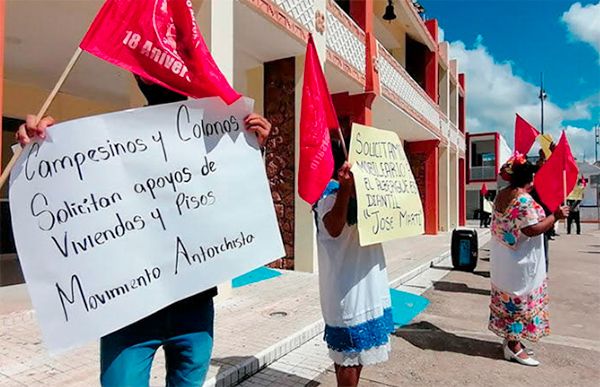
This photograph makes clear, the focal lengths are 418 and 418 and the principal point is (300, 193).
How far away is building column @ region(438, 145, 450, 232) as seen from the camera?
56.3 feet

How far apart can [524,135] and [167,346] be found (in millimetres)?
4499

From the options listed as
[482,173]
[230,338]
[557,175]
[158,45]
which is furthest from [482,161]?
[158,45]

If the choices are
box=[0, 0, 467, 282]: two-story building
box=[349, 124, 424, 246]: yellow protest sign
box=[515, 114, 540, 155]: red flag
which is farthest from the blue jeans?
box=[515, 114, 540, 155]: red flag

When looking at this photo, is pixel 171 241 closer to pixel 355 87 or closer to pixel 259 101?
pixel 259 101

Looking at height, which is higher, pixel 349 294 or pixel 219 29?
pixel 219 29

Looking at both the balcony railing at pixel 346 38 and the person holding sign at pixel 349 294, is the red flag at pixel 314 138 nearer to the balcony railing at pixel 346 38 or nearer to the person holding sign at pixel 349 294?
the person holding sign at pixel 349 294

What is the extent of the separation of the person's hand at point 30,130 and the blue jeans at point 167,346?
2.36 ft

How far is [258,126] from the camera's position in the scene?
1729 millimetres

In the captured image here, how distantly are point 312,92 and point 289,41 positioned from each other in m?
4.68

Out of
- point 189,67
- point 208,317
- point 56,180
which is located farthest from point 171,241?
point 189,67

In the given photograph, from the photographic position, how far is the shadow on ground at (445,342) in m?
3.93

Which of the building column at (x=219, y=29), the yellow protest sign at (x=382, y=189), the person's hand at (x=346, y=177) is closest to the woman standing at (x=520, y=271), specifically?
the yellow protest sign at (x=382, y=189)

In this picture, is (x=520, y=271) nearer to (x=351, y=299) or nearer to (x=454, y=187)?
(x=351, y=299)

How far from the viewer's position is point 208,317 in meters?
1.61
